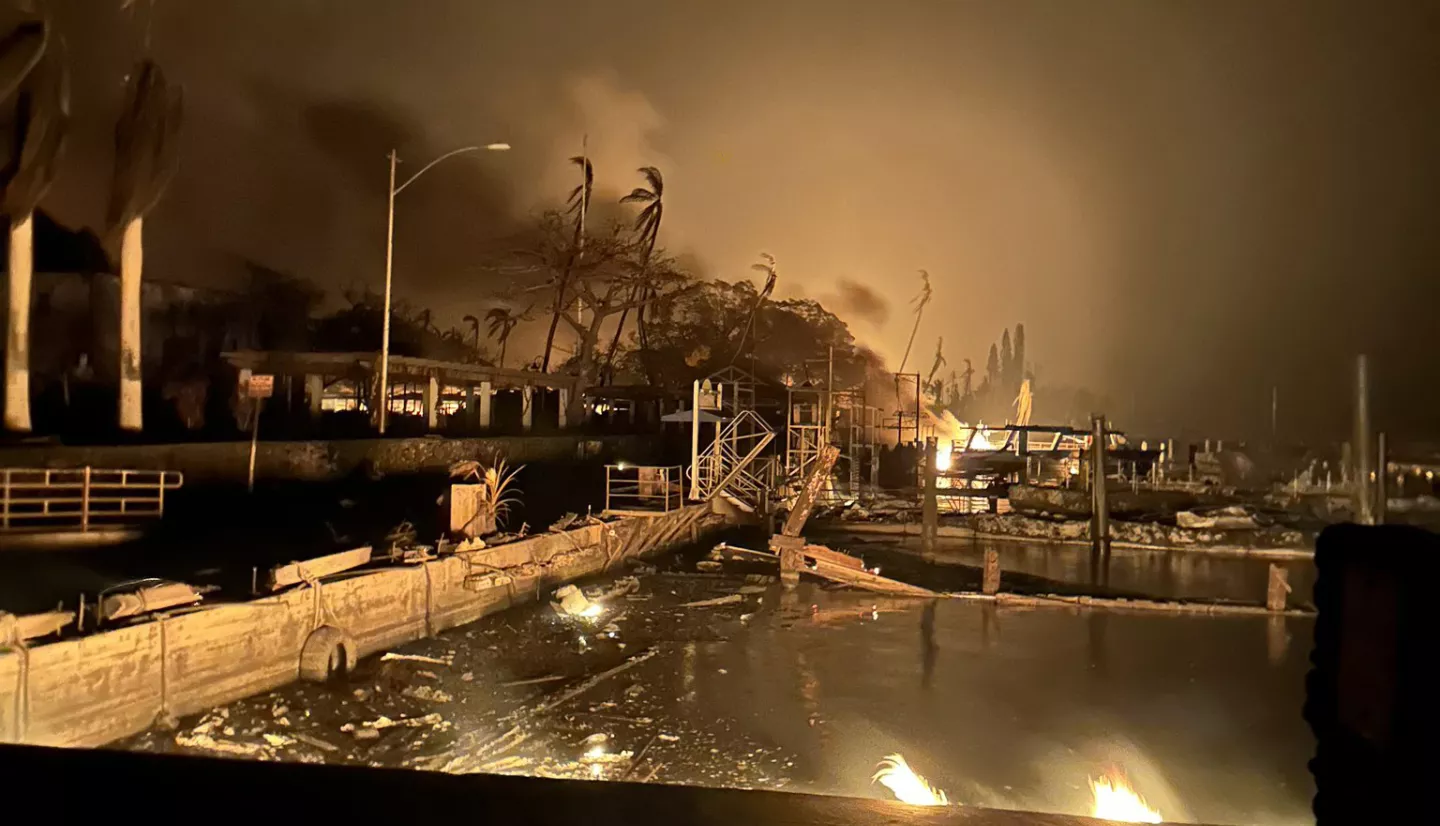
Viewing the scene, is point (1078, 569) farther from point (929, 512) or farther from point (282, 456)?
point (282, 456)

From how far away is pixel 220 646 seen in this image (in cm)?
1038

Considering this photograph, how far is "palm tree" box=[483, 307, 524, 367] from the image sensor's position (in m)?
46.9

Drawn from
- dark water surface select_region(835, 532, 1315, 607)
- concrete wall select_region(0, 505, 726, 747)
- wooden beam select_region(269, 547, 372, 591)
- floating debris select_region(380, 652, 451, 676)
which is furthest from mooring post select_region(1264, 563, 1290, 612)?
wooden beam select_region(269, 547, 372, 591)

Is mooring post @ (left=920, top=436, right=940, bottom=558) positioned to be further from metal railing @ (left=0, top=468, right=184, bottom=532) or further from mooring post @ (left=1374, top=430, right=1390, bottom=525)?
metal railing @ (left=0, top=468, right=184, bottom=532)

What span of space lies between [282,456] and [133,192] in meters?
7.34

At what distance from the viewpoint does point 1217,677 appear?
1358 cm

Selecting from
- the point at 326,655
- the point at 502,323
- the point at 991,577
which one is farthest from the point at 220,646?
the point at 502,323

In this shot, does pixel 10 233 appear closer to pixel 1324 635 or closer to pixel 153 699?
pixel 153 699

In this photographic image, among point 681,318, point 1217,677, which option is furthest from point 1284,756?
point 681,318

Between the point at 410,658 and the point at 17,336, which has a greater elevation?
the point at 17,336

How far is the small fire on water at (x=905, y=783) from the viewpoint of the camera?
29.8ft

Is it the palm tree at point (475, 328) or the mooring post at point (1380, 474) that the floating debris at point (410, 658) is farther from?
the palm tree at point (475, 328)

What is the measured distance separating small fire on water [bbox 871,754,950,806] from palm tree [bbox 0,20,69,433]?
19283 mm

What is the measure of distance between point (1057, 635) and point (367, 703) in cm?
1244
